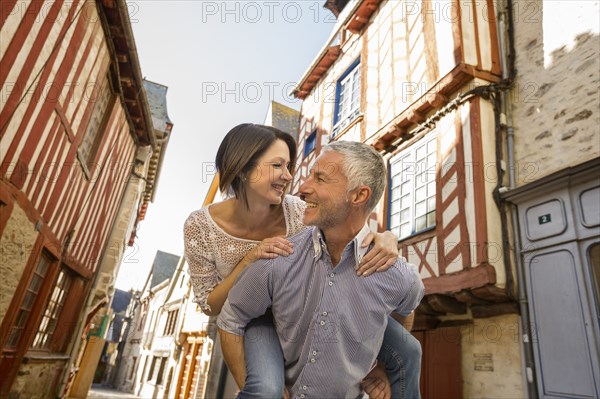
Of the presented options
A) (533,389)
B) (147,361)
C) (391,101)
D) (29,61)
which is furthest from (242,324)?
(147,361)

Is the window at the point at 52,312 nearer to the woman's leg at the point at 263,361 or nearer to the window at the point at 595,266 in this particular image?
the woman's leg at the point at 263,361

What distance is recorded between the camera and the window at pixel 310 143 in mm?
11549

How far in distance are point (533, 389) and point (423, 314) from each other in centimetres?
178

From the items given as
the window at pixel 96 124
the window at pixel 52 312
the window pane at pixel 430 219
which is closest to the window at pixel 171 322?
the window at pixel 52 312

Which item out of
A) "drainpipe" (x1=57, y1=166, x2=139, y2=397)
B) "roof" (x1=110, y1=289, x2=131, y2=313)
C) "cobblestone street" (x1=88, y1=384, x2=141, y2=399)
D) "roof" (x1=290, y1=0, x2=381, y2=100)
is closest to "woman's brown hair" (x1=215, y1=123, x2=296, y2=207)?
"drainpipe" (x1=57, y1=166, x2=139, y2=397)

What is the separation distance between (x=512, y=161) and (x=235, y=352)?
17.5 feet

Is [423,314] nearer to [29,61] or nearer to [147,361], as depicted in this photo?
[29,61]

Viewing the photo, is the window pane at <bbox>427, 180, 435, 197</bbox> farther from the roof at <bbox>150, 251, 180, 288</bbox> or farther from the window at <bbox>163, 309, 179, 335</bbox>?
the roof at <bbox>150, 251, 180, 288</bbox>

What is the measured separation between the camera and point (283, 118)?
14.8 meters

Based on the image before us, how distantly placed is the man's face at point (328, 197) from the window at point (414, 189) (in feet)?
15.2

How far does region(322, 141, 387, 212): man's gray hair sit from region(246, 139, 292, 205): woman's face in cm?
34

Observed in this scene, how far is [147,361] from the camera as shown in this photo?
2448 cm

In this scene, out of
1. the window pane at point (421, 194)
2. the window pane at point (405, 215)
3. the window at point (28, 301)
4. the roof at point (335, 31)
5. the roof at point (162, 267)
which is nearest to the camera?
the window at point (28, 301)

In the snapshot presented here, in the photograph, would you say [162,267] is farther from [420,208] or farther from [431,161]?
[431,161]
